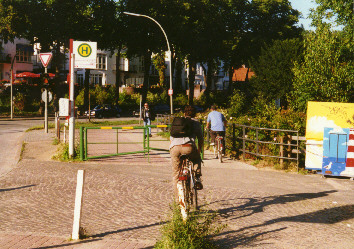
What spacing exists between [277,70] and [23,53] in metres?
41.3

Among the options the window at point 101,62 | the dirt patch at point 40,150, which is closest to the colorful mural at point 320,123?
the dirt patch at point 40,150

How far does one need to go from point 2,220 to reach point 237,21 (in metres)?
50.1

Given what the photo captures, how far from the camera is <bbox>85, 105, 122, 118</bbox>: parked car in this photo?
156 ft

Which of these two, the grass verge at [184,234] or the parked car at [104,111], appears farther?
the parked car at [104,111]

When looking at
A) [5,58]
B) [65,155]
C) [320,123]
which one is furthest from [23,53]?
[320,123]

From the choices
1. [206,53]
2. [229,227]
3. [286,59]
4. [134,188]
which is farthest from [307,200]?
[206,53]

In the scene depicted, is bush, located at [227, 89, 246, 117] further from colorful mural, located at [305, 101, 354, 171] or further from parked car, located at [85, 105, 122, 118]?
parked car, located at [85, 105, 122, 118]

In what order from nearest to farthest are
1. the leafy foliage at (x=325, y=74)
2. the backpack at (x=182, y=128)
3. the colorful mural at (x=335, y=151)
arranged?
the backpack at (x=182, y=128), the colorful mural at (x=335, y=151), the leafy foliage at (x=325, y=74)

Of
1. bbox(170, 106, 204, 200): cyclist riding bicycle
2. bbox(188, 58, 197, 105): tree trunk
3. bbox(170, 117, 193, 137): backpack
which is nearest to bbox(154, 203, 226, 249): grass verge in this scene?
bbox(170, 106, 204, 200): cyclist riding bicycle

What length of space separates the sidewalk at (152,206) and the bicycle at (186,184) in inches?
15.2

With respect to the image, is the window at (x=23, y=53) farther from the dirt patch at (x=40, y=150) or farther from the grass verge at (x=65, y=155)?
the grass verge at (x=65, y=155)

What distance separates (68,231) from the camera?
6.62 meters

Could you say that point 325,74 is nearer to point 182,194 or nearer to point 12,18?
point 182,194

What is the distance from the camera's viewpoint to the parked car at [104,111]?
4769 cm
